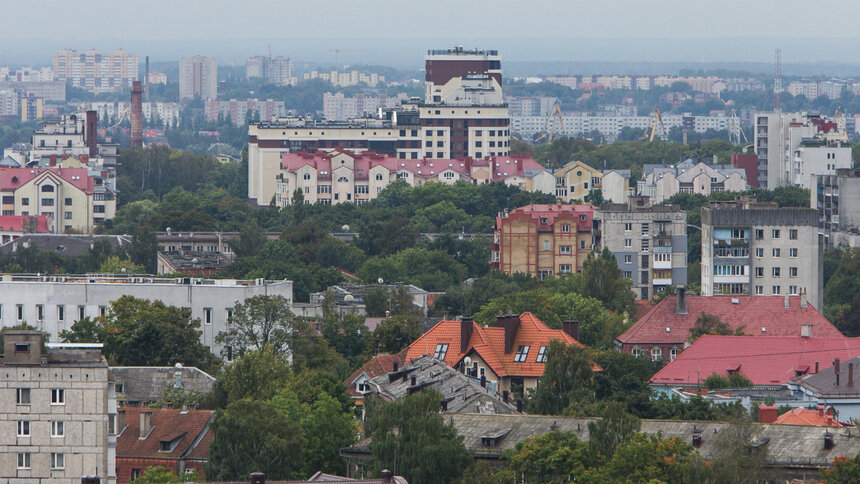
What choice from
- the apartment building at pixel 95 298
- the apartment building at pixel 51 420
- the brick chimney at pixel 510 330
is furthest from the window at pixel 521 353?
the apartment building at pixel 51 420

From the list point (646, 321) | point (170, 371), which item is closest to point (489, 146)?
point (646, 321)

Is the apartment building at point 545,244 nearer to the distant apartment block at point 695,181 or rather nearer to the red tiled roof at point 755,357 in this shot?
the red tiled roof at point 755,357

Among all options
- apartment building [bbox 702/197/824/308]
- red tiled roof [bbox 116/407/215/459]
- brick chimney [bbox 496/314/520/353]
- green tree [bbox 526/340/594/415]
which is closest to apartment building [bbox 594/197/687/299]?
apartment building [bbox 702/197/824/308]

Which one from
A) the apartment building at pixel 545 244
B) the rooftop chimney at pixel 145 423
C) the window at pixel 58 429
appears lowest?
the apartment building at pixel 545 244

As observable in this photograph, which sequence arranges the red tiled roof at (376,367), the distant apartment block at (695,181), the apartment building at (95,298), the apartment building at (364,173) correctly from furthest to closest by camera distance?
1. the apartment building at (364,173)
2. the distant apartment block at (695,181)
3. the apartment building at (95,298)
4. the red tiled roof at (376,367)

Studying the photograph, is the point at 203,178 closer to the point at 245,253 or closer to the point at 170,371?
the point at 245,253

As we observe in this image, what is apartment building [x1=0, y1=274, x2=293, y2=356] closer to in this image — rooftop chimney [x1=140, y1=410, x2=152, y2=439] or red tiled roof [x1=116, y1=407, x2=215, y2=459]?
red tiled roof [x1=116, y1=407, x2=215, y2=459]

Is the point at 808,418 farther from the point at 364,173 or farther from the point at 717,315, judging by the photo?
the point at 364,173
